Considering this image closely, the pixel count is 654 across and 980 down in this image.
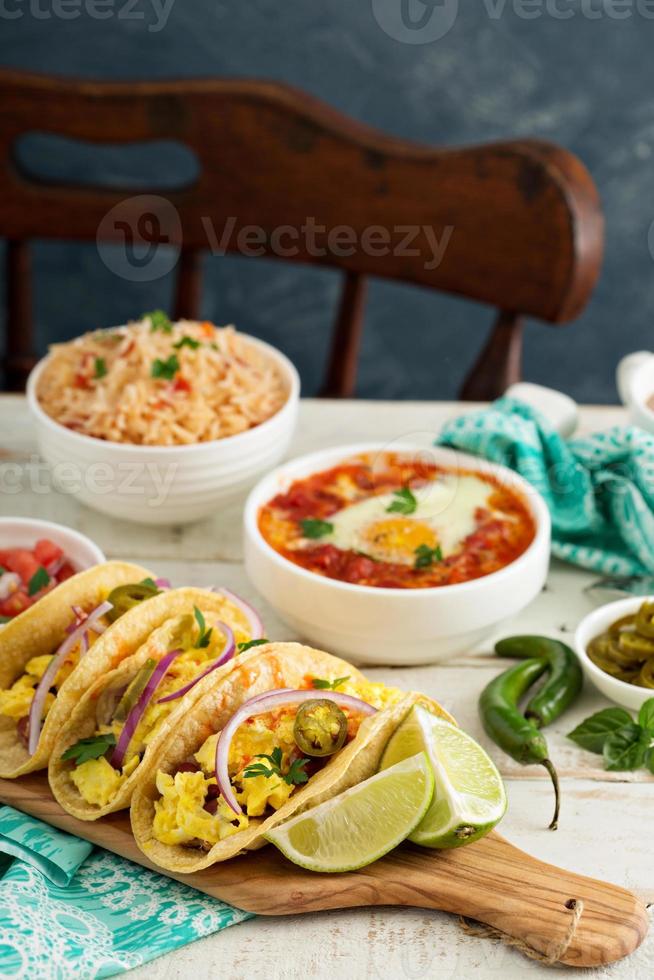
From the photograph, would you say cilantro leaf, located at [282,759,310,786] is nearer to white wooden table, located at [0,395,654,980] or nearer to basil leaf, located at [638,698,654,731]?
white wooden table, located at [0,395,654,980]

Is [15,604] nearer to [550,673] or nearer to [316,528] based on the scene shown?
[316,528]

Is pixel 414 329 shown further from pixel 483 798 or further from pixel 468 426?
pixel 483 798

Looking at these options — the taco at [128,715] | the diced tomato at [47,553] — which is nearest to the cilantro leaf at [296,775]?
the taco at [128,715]

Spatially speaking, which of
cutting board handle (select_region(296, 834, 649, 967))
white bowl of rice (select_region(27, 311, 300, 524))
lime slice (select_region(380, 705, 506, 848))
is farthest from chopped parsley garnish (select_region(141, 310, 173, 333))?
cutting board handle (select_region(296, 834, 649, 967))

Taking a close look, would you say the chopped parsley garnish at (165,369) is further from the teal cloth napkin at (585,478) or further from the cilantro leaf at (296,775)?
the cilantro leaf at (296,775)

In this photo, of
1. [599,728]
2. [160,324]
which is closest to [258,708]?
[599,728]

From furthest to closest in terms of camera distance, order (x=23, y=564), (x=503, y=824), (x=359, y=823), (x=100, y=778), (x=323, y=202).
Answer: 1. (x=323, y=202)
2. (x=23, y=564)
3. (x=503, y=824)
4. (x=100, y=778)
5. (x=359, y=823)

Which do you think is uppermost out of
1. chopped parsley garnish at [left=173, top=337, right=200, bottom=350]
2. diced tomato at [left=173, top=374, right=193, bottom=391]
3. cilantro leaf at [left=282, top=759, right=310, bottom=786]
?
chopped parsley garnish at [left=173, top=337, right=200, bottom=350]
